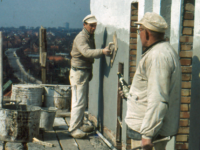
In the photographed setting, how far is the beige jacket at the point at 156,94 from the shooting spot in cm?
283

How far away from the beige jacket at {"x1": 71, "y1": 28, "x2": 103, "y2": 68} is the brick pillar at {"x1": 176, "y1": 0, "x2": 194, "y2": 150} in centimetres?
224

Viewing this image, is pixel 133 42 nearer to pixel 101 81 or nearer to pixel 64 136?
pixel 101 81

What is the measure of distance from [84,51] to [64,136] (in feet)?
5.62

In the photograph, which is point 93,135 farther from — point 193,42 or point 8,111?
point 193,42

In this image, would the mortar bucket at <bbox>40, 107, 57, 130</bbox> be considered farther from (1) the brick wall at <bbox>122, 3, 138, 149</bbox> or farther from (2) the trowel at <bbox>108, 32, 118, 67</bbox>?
(1) the brick wall at <bbox>122, 3, 138, 149</bbox>

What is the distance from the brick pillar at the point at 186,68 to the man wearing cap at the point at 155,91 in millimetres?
1032

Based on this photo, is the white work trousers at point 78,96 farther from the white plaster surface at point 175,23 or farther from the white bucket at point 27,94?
the white plaster surface at point 175,23

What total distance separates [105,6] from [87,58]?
116 cm

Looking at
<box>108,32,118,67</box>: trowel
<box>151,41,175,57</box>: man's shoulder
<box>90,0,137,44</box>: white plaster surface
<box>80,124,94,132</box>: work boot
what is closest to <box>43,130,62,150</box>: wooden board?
<box>80,124,94,132</box>: work boot

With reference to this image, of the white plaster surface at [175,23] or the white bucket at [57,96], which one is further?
the white bucket at [57,96]

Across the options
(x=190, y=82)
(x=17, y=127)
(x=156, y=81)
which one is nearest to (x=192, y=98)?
(x=190, y=82)

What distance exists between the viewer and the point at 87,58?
6426 millimetres

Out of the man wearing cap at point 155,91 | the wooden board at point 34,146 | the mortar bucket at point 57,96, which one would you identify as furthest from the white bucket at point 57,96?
the man wearing cap at point 155,91

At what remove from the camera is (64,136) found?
657cm
